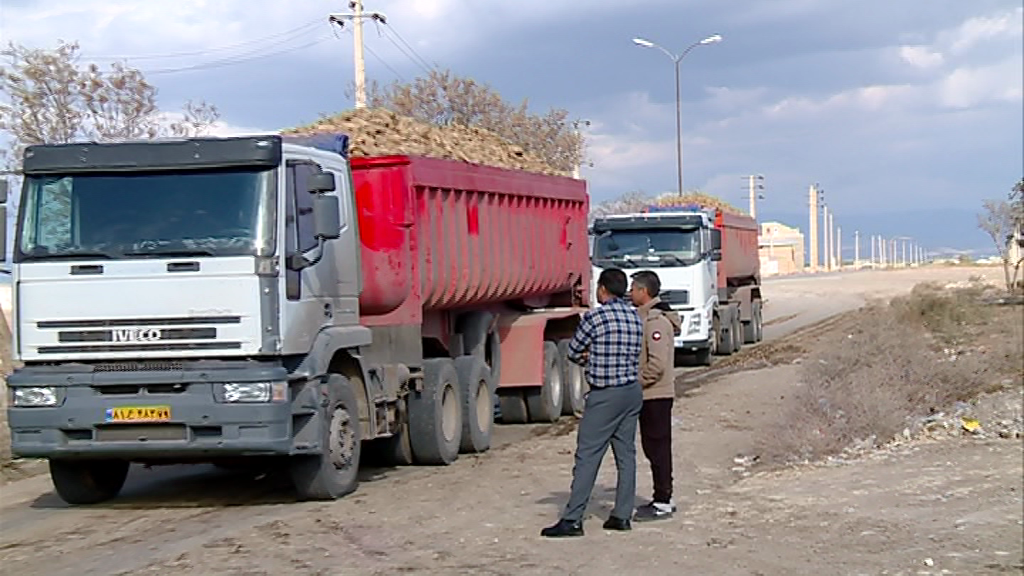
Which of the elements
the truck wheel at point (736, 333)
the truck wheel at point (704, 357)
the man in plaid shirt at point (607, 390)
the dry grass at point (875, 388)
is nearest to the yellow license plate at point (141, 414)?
the man in plaid shirt at point (607, 390)

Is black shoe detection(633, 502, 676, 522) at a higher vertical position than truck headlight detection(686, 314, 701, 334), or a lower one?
lower

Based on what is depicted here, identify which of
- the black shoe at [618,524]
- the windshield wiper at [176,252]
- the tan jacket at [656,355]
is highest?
the windshield wiper at [176,252]

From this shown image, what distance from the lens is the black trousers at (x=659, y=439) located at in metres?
8.98

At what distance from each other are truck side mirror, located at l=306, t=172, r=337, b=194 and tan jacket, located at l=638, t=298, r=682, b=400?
262cm

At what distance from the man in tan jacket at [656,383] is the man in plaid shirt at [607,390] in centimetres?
20

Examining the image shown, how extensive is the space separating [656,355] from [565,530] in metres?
1.33

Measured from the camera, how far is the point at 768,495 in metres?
10.2

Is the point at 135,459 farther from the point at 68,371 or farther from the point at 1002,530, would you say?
the point at 1002,530

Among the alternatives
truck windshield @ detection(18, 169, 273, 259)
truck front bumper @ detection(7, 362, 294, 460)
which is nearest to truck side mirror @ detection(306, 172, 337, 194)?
truck windshield @ detection(18, 169, 273, 259)

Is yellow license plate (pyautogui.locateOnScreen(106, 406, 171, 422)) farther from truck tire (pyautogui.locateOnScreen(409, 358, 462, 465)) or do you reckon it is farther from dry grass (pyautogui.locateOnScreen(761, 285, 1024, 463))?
dry grass (pyautogui.locateOnScreen(761, 285, 1024, 463))

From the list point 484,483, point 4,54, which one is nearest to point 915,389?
point 484,483

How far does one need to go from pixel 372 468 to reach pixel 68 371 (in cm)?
376

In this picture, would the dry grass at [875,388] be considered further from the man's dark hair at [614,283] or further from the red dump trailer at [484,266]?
the man's dark hair at [614,283]

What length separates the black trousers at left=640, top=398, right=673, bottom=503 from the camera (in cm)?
898
